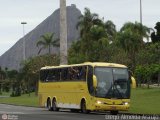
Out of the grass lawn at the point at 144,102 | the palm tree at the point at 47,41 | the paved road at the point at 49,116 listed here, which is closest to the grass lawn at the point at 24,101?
the grass lawn at the point at 144,102

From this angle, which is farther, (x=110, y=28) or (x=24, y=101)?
(x=110, y=28)

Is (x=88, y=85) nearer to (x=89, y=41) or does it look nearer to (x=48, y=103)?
(x=48, y=103)

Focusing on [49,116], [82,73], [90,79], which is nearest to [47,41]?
[82,73]

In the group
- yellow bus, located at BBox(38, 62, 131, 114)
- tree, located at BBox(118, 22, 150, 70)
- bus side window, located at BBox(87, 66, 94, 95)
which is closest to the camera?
yellow bus, located at BBox(38, 62, 131, 114)

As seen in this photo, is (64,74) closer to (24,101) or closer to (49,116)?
(49,116)

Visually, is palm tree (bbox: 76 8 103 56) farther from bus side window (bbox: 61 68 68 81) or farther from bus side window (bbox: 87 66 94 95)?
bus side window (bbox: 87 66 94 95)

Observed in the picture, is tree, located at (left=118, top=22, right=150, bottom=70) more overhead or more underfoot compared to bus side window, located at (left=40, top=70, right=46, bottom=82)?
more overhead

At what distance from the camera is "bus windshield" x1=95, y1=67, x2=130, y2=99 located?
109 feet

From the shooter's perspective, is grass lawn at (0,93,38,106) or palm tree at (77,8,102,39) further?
palm tree at (77,8,102,39)

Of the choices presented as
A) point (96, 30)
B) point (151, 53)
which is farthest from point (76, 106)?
point (96, 30)

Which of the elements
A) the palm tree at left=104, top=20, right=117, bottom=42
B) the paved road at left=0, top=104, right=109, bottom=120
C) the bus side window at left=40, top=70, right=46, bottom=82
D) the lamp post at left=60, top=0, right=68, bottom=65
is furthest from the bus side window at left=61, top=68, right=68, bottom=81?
the palm tree at left=104, top=20, right=117, bottom=42

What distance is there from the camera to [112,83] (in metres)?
33.2

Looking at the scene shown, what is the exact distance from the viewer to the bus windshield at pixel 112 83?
1307 inches

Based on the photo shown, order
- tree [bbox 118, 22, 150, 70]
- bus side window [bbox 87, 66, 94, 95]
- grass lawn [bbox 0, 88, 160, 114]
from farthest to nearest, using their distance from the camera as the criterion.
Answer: tree [bbox 118, 22, 150, 70]
grass lawn [bbox 0, 88, 160, 114]
bus side window [bbox 87, 66, 94, 95]
